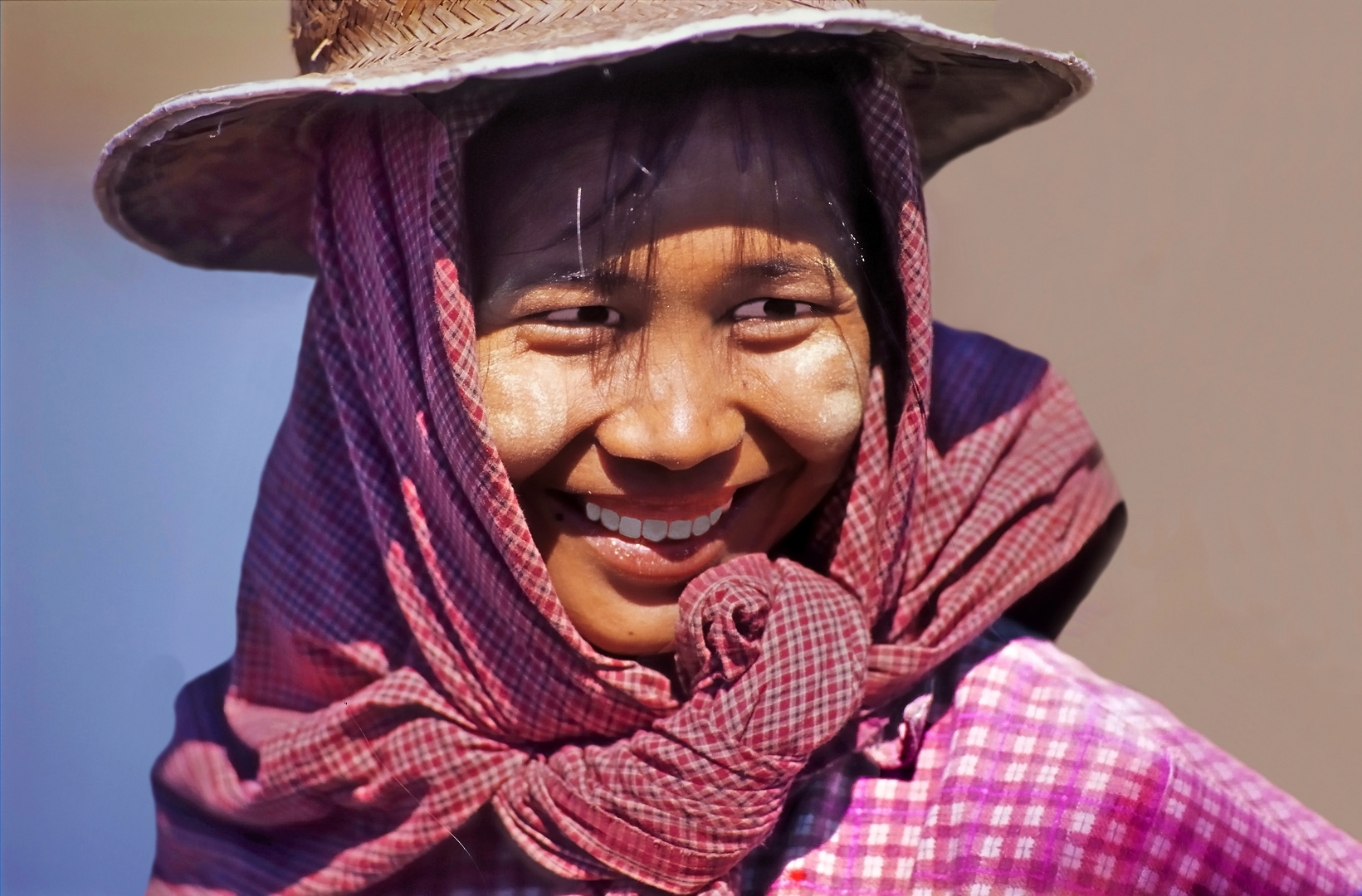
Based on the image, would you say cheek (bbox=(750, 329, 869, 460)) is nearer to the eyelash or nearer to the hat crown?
the eyelash

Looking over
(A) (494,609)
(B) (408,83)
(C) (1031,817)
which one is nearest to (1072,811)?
(C) (1031,817)

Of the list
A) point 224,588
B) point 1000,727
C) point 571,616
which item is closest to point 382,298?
point 571,616

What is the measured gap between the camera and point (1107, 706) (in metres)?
0.99

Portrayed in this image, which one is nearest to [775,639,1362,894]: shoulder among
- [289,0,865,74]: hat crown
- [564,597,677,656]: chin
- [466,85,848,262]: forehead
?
[564,597,677,656]: chin

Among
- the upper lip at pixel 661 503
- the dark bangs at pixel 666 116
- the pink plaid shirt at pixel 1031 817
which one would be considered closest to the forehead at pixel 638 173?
the dark bangs at pixel 666 116

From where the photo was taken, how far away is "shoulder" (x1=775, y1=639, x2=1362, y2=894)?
90cm

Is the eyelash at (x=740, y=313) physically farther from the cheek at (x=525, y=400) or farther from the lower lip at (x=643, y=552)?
the lower lip at (x=643, y=552)

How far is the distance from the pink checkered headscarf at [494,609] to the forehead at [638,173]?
39 mm

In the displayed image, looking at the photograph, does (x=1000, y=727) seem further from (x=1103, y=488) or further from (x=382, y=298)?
(x=382, y=298)

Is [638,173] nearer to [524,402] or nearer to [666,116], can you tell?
[666,116]

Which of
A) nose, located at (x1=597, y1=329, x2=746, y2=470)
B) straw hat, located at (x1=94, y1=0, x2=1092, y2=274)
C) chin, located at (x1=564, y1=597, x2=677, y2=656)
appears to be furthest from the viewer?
chin, located at (x1=564, y1=597, x2=677, y2=656)

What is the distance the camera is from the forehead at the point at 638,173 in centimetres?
84

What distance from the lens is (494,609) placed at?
3.18ft

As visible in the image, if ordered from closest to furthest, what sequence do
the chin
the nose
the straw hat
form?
1. the straw hat
2. the nose
3. the chin
